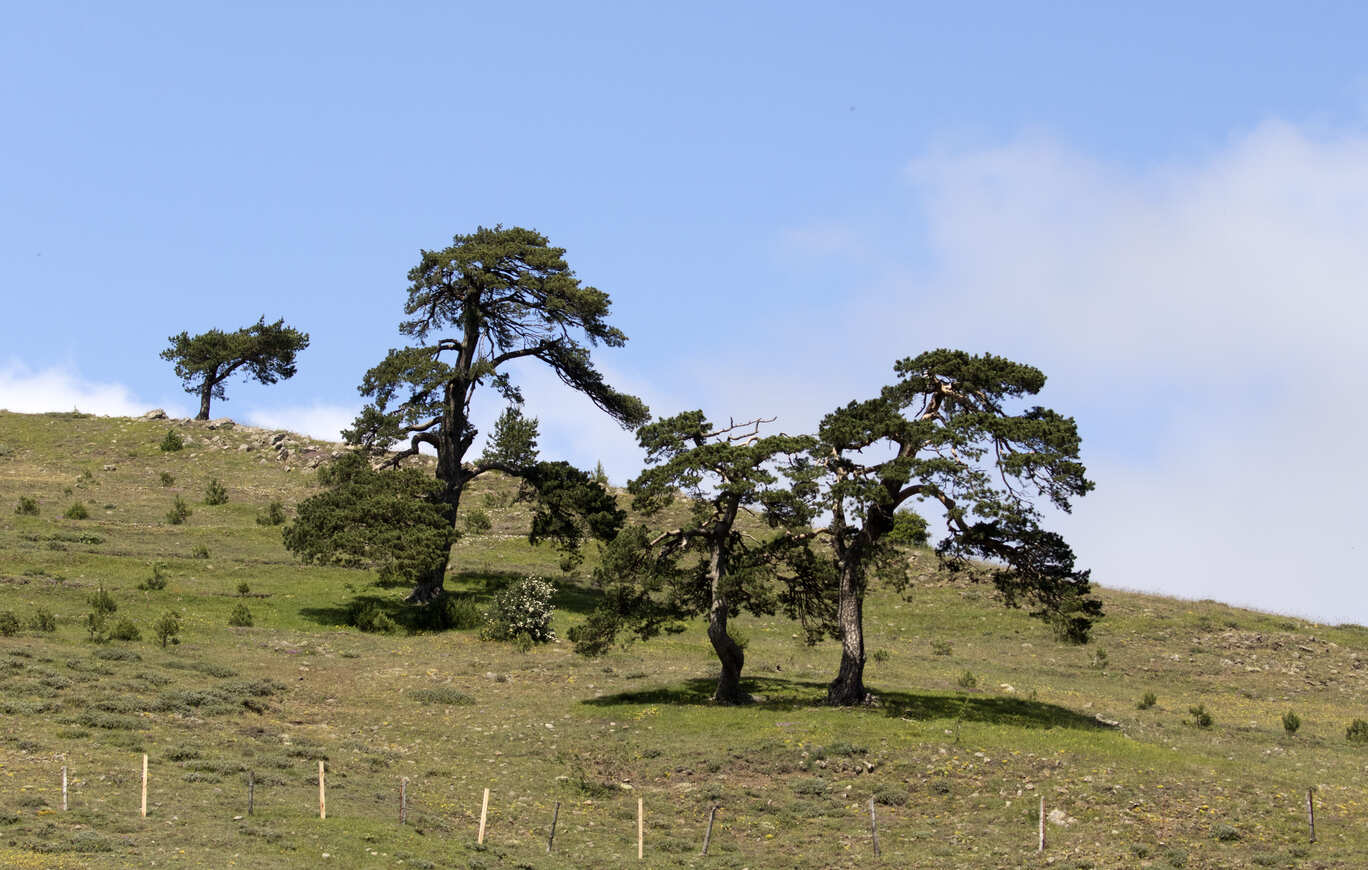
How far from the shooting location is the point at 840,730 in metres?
36.4

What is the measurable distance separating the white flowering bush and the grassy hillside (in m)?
1.08

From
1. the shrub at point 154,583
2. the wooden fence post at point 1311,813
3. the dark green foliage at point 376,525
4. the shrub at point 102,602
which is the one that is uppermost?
the dark green foliage at point 376,525

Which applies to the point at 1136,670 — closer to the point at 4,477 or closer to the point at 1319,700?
the point at 1319,700

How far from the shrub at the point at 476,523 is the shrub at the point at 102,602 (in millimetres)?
25179

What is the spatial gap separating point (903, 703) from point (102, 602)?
2930cm

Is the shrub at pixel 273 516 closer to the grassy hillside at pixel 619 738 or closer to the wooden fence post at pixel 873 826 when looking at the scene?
the grassy hillside at pixel 619 738

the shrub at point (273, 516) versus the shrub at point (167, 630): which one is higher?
the shrub at point (273, 516)

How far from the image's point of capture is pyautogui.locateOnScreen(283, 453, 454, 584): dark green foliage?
50.7 meters

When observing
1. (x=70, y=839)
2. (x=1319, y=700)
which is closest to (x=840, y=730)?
(x=70, y=839)

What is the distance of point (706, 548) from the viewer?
41.2 m

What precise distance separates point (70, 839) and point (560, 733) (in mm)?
15570

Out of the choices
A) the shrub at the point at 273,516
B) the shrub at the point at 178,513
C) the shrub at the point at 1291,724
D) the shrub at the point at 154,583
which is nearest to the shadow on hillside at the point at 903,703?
the shrub at the point at 1291,724

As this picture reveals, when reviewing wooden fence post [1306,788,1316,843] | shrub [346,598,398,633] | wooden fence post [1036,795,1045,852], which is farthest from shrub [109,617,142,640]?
wooden fence post [1306,788,1316,843]

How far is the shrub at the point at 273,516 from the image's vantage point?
223ft
